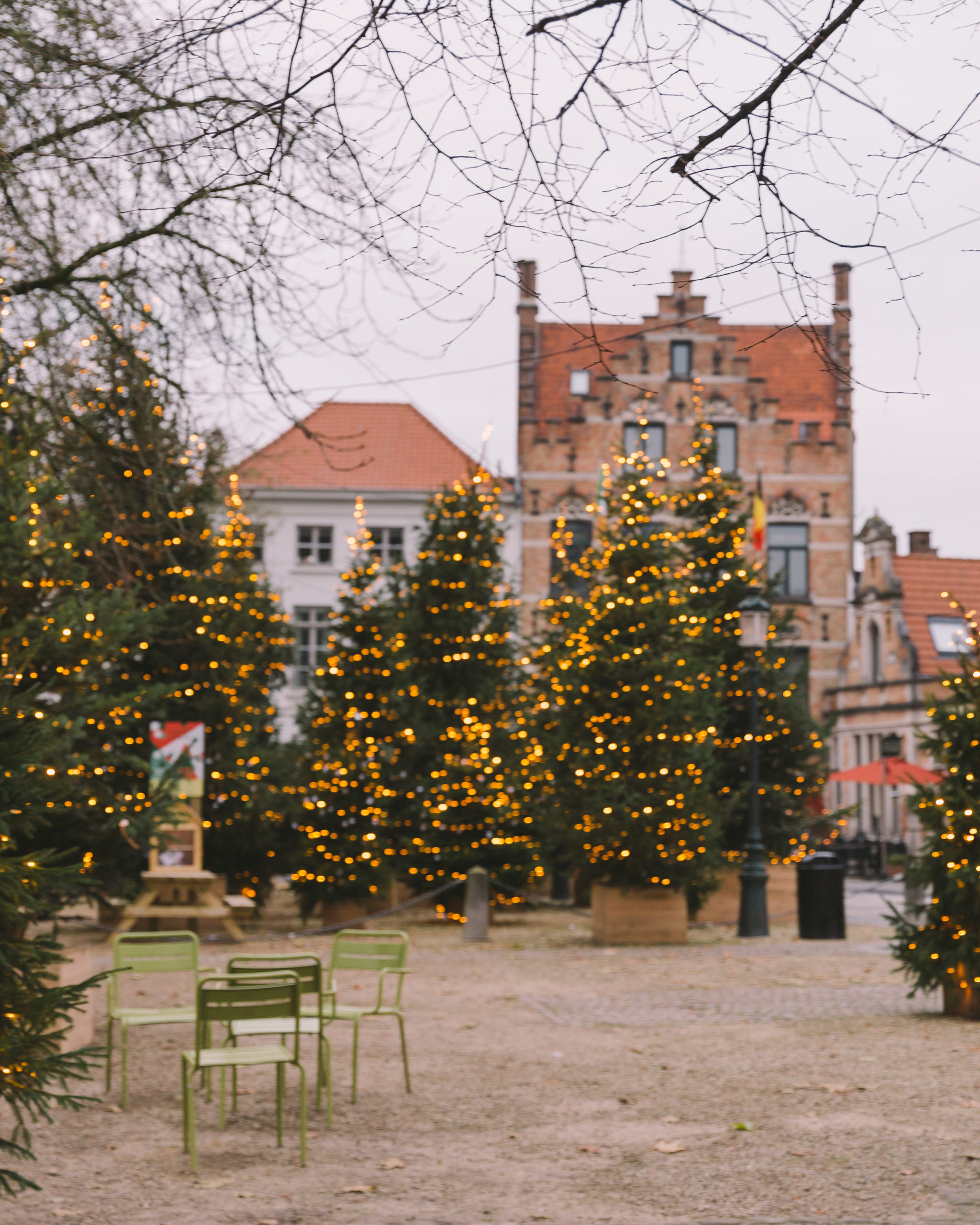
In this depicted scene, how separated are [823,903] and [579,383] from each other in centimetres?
2523

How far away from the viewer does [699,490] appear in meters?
23.6

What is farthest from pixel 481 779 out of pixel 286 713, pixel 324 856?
pixel 286 713

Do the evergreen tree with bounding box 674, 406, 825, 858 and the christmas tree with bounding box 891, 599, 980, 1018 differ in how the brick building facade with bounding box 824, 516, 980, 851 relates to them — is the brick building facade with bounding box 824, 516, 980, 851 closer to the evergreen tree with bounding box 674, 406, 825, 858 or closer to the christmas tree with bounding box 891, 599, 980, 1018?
the evergreen tree with bounding box 674, 406, 825, 858

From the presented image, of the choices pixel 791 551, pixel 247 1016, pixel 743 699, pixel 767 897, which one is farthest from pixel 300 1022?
pixel 791 551

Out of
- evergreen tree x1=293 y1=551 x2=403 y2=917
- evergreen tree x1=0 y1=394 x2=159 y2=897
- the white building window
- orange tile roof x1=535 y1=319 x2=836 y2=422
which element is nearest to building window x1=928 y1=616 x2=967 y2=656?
orange tile roof x1=535 y1=319 x2=836 y2=422

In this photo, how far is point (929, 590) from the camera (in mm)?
41906

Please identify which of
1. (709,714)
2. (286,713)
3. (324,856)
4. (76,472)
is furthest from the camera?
(286,713)

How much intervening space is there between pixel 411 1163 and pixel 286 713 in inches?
1286

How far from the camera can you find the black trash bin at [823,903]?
732 inches

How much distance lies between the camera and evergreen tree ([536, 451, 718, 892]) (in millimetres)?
17766

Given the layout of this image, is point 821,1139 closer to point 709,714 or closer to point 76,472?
point 76,472

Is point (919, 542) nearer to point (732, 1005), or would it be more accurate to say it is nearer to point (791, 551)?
point (791, 551)

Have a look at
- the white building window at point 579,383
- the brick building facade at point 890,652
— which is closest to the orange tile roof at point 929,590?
the brick building facade at point 890,652

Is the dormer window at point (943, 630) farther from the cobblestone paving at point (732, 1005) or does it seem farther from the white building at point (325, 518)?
the cobblestone paving at point (732, 1005)
